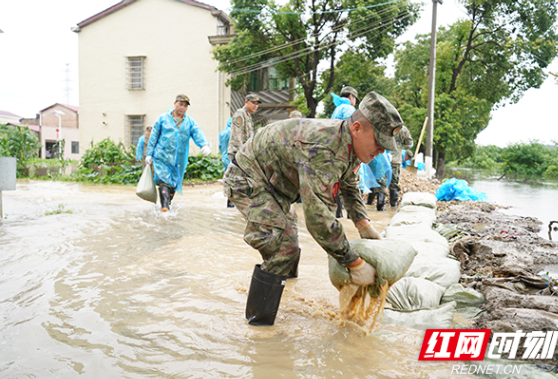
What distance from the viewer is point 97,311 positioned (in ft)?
7.62

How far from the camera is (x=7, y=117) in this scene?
42.8m

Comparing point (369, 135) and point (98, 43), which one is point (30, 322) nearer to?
point (369, 135)

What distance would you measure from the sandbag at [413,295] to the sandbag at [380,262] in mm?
354

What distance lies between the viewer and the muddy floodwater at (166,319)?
179 cm

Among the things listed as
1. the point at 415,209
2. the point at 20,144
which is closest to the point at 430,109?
the point at 415,209

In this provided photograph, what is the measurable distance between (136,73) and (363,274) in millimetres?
17442

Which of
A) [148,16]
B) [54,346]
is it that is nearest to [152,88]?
[148,16]

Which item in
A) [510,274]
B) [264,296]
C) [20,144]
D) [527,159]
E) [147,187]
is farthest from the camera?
[527,159]

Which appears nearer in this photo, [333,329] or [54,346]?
[54,346]

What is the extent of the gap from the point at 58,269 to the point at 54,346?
51.0 inches

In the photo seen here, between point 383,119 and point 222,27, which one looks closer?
point 383,119

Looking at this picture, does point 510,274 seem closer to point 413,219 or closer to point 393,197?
point 413,219

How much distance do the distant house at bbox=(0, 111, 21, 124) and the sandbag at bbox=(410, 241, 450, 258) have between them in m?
48.5

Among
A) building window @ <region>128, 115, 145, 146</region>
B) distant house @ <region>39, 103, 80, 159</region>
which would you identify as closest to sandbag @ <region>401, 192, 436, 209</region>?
building window @ <region>128, 115, 145, 146</region>
